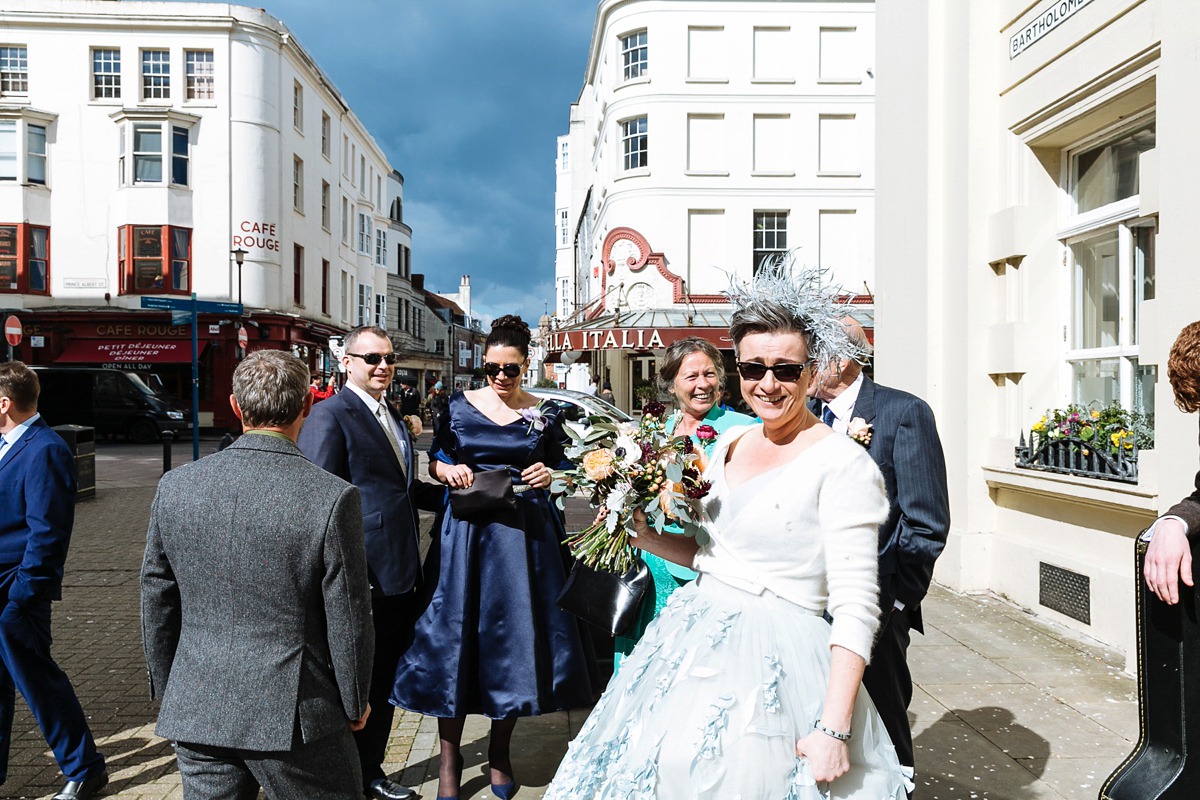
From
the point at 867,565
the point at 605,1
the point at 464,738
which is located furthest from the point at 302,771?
the point at 605,1

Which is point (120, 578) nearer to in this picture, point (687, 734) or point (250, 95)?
point (687, 734)

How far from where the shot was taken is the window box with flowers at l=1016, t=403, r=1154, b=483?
5.22m

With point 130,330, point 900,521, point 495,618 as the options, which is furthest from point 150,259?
point 900,521

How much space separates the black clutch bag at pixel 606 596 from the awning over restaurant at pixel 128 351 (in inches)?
1070

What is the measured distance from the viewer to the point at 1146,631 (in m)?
2.12

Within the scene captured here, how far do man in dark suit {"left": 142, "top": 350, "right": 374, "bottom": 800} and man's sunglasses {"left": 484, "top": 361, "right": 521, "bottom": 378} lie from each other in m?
1.48

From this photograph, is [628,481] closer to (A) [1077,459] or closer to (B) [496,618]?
(B) [496,618]

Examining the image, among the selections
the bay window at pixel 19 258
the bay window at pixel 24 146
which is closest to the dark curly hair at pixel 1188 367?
the bay window at pixel 19 258

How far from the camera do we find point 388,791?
342 centimetres

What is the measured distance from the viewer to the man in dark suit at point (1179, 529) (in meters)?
2.02

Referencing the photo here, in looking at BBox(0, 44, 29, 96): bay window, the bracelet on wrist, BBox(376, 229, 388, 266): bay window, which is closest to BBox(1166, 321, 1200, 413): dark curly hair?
the bracelet on wrist

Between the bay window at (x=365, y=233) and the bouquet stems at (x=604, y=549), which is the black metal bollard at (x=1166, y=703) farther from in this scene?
the bay window at (x=365, y=233)

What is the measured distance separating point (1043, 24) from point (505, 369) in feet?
17.1

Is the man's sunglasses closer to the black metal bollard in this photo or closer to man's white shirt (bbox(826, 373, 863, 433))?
man's white shirt (bbox(826, 373, 863, 433))
